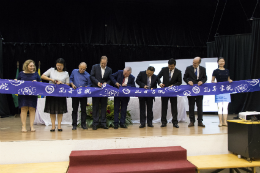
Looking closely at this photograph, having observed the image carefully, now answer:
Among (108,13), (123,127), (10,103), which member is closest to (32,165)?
(123,127)

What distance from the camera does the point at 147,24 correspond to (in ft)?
26.5

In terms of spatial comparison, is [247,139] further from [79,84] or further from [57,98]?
[57,98]

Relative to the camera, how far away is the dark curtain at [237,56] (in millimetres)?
7230

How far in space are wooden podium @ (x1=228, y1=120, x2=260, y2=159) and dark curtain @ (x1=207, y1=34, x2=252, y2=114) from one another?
4.29 meters

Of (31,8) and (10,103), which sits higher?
(31,8)

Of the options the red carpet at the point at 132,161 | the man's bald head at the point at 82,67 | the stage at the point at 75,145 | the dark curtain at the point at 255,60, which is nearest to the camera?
the red carpet at the point at 132,161

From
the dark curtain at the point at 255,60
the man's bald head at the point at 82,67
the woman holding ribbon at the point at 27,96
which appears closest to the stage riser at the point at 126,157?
the woman holding ribbon at the point at 27,96

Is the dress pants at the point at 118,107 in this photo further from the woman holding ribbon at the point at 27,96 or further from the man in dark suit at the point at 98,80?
the woman holding ribbon at the point at 27,96

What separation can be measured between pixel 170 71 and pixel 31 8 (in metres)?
5.57

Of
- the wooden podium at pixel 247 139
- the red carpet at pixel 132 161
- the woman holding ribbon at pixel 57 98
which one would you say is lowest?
the red carpet at pixel 132 161

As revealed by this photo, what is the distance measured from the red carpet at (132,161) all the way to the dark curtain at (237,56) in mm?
4818

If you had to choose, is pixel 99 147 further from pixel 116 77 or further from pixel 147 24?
pixel 147 24

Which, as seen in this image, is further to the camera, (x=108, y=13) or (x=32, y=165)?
(x=108, y=13)

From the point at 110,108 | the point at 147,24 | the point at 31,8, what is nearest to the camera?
the point at 110,108
